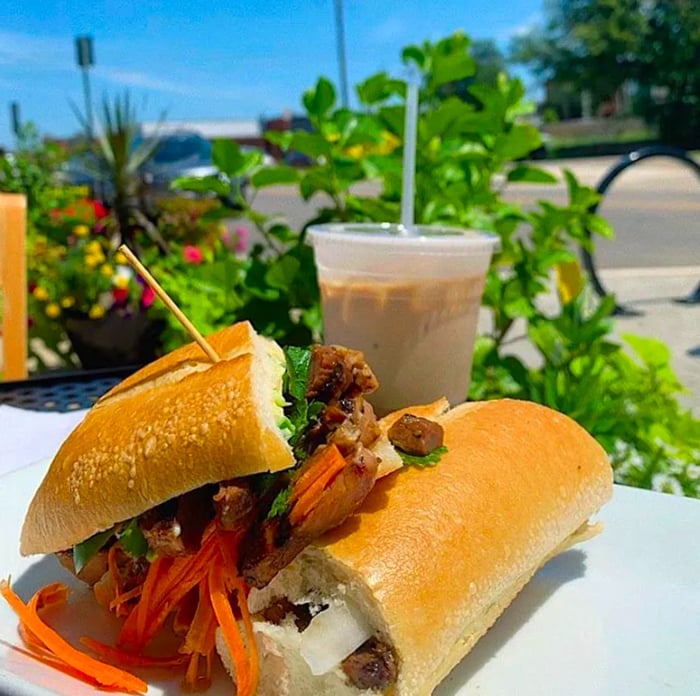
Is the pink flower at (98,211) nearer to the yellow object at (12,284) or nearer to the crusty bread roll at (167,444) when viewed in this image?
the yellow object at (12,284)

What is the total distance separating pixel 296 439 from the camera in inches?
54.1

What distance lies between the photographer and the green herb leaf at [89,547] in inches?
57.6

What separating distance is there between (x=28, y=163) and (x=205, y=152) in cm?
825

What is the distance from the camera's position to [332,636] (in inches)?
50.1

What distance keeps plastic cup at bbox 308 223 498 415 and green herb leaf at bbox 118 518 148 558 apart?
975mm

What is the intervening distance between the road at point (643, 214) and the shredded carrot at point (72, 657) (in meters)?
2.18

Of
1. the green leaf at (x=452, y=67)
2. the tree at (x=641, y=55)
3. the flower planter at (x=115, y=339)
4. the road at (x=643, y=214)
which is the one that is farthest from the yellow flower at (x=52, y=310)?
the tree at (x=641, y=55)

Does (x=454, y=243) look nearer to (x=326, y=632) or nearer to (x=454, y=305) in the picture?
(x=454, y=305)

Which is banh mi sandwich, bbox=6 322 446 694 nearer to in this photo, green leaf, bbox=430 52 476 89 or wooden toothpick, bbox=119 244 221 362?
wooden toothpick, bbox=119 244 221 362

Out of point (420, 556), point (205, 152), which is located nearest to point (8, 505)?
point (420, 556)

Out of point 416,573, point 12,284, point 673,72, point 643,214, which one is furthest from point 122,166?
point 673,72

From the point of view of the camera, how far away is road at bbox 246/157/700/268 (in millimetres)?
10883

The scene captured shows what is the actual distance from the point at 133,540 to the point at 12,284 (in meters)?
2.09

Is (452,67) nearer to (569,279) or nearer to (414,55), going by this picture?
(414,55)
